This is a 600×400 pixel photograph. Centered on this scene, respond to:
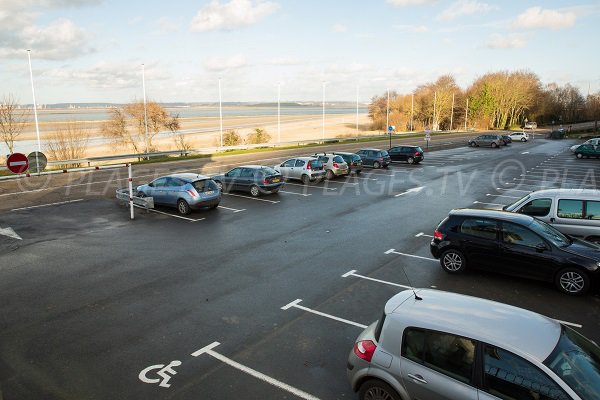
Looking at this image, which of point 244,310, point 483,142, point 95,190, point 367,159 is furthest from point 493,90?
point 244,310

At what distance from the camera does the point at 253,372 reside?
662 cm

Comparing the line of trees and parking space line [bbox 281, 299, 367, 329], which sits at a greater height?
the line of trees

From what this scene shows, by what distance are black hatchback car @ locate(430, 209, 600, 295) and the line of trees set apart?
81541 millimetres

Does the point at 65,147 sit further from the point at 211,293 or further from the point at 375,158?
the point at 211,293

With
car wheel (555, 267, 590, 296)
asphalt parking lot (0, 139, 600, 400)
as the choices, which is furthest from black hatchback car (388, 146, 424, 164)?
car wheel (555, 267, 590, 296)

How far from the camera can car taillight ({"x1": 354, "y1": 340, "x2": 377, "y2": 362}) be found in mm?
5414

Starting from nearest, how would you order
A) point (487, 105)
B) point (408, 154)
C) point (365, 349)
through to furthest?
point (365, 349), point (408, 154), point (487, 105)

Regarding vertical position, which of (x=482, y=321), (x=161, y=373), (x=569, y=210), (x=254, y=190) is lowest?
(x=161, y=373)

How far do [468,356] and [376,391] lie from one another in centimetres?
124

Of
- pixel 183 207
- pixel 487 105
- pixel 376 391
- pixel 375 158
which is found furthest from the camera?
pixel 487 105

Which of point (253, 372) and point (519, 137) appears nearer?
point (253, 372)

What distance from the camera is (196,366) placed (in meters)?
6.77

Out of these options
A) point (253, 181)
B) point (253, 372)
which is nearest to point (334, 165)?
point (253, 181)

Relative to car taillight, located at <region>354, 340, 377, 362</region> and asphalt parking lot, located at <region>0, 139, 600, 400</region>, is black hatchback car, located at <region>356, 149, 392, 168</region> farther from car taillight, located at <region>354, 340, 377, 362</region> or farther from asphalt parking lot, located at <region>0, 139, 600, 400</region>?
car taillight, located at <region>354, 340, 377, 362</region>
